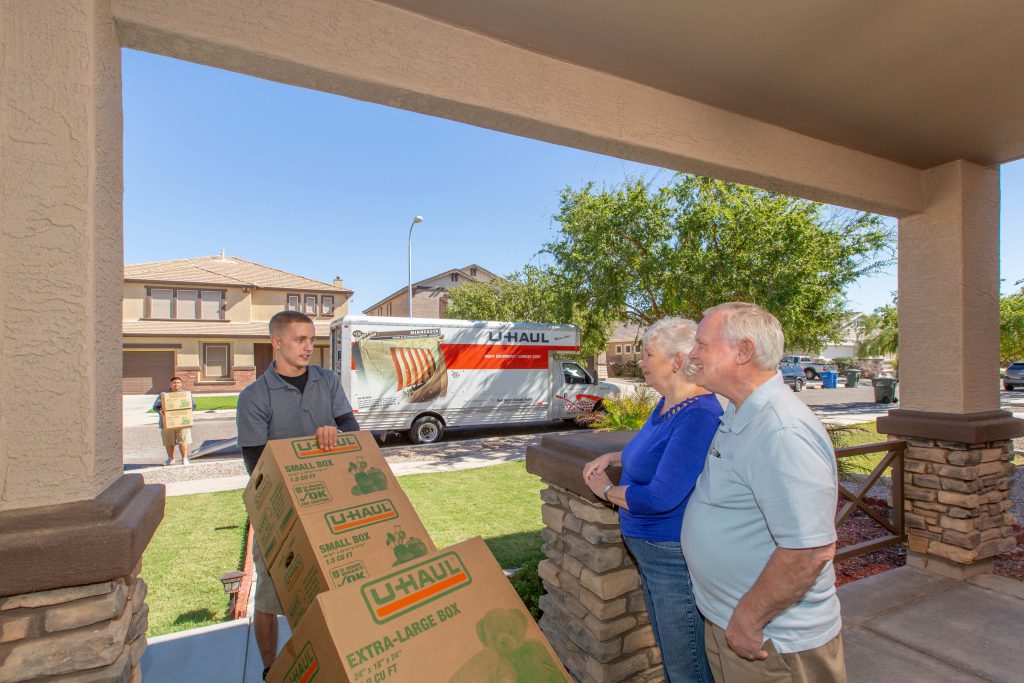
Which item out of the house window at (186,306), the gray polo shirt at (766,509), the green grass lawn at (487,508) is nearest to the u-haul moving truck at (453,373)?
the green grass lawn at (487,508)

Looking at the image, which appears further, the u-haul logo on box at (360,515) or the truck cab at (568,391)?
the truck cab at (568,391)

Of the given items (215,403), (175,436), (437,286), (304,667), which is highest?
(437,286)

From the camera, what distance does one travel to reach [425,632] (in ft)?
4.83

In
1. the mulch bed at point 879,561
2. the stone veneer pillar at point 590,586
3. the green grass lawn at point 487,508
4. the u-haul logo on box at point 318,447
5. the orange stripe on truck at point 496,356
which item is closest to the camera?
the u-haul logo on box at point 318,447

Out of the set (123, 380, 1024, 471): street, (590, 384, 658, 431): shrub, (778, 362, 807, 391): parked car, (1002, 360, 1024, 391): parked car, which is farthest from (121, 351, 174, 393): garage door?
(1002, 360, 1024, 391): parked car

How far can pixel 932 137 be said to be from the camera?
11.8 feet

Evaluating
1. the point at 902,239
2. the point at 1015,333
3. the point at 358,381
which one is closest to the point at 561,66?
the point at 902,239

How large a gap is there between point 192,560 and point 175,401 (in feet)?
17.6

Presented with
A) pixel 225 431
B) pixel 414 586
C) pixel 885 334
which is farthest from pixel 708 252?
pixel 885 334

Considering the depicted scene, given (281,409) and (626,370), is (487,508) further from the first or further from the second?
(626,370)

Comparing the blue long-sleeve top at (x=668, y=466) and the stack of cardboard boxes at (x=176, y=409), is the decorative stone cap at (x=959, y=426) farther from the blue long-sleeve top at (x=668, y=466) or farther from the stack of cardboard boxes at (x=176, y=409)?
the stack of cardboard boxes at (x=176, y=409)

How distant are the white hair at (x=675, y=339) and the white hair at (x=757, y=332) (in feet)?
1.00

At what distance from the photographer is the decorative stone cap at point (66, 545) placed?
1503 mm

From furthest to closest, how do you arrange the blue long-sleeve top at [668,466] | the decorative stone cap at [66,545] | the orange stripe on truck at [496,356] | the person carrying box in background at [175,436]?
the orange stripe on truck at [496,356], the person carrying box in background at [175,436], the blue long-sleeve top at [668,466], the decorative stone cap at [66,545]
